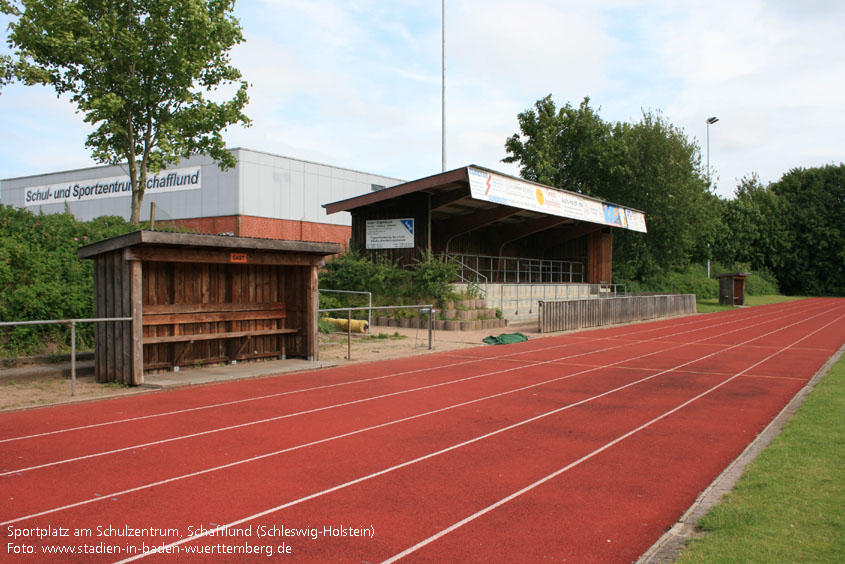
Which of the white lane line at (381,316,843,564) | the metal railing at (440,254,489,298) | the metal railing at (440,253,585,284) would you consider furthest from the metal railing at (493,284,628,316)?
the white lane line at (381,316,843,564)

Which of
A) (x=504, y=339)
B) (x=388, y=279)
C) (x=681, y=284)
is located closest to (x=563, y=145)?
(x=681, y=284)

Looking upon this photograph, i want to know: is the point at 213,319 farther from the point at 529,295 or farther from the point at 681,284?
the point at 681,284

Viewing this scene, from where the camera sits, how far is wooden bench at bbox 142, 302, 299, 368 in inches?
473

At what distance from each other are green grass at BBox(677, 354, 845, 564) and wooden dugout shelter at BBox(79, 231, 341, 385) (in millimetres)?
9391

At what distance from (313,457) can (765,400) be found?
7.85 metres

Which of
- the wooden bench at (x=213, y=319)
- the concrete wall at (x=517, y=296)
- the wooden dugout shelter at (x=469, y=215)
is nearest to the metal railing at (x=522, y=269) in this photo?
the wooden dugout shelter at (x=469, y=215)

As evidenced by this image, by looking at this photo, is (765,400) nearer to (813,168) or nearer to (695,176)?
(695,176)

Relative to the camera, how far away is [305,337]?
48.3ft

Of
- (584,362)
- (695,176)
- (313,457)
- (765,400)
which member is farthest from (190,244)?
(695,176)

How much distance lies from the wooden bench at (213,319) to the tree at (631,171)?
35.6m

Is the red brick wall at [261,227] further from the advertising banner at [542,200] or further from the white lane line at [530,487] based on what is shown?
the white lane line at [530,487]

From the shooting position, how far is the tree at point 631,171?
43.7 m

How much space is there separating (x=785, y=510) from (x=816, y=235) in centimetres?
7834

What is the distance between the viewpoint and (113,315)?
1146 centimetres
